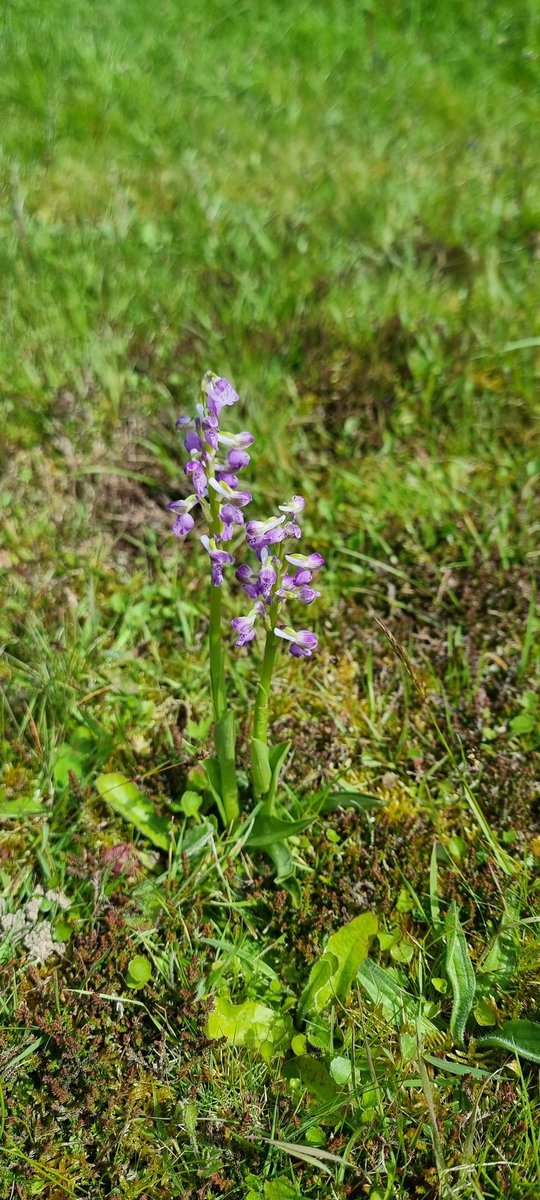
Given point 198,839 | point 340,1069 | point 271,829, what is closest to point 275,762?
point 271,829

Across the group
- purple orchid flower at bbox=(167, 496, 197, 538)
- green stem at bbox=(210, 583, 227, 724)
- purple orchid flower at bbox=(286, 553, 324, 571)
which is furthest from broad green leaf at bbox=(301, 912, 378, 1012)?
purple orchid flower at bbox=(167, 496, 197, 538)

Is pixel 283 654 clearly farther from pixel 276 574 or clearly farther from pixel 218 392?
pixel 218 392

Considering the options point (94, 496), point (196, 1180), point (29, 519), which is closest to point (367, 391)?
point (94, 496)

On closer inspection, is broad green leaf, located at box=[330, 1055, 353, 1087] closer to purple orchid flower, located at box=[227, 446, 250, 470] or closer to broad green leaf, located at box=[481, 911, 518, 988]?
broad green leaf, located at box=[481, 911, 518, 988]

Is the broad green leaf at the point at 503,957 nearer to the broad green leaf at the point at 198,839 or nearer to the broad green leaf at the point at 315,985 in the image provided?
the broad green leaf at the point at 315,985

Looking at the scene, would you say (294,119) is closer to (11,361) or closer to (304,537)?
(11,361)

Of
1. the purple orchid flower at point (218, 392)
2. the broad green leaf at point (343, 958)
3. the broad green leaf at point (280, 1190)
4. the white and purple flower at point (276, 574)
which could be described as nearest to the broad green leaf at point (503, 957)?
the broad green leaf at point (343, 958)
